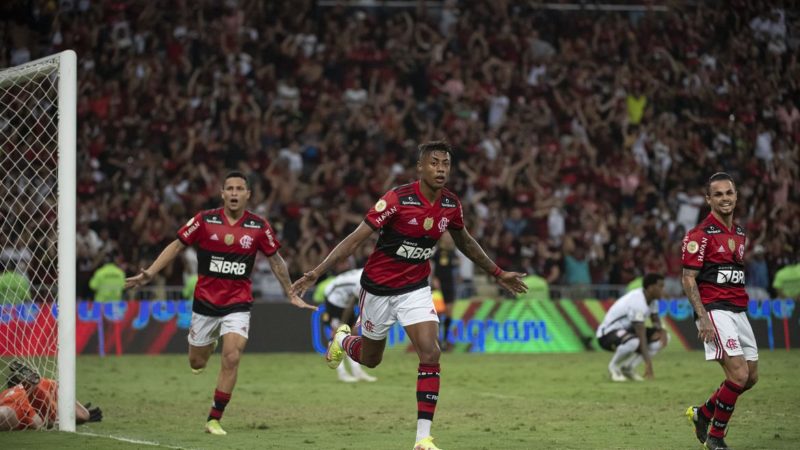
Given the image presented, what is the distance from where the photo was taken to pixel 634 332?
19031 millimetres

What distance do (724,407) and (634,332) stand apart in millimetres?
8766

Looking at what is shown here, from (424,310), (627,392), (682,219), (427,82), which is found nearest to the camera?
(424,310)

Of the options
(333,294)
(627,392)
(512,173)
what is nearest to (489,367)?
(333,294)

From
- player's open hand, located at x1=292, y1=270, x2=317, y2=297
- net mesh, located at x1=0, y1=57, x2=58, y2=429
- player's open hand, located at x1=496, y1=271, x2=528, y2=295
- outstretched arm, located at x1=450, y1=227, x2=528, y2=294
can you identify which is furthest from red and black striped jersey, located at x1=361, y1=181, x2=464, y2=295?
net mesh, located at x1=0, y1=57, x2=58, y2=429

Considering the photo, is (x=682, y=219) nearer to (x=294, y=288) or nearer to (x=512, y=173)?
(x=512, y=173)

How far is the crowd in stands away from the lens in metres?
27.3

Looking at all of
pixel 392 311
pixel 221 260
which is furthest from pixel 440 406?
pixel 392 311

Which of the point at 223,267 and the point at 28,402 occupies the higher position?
the point at 223,267

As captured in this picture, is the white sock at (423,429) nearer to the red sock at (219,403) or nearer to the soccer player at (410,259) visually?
the soccer player at (410,259)

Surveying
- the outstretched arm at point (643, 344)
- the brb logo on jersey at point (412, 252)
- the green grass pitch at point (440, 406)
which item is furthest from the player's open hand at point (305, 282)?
the outstretched arm at point (643, 344)

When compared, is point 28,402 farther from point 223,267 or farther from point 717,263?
point 717,263

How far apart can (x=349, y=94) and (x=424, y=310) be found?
20.5 m

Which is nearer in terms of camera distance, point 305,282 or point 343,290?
point 305,282

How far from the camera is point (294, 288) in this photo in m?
10.6
